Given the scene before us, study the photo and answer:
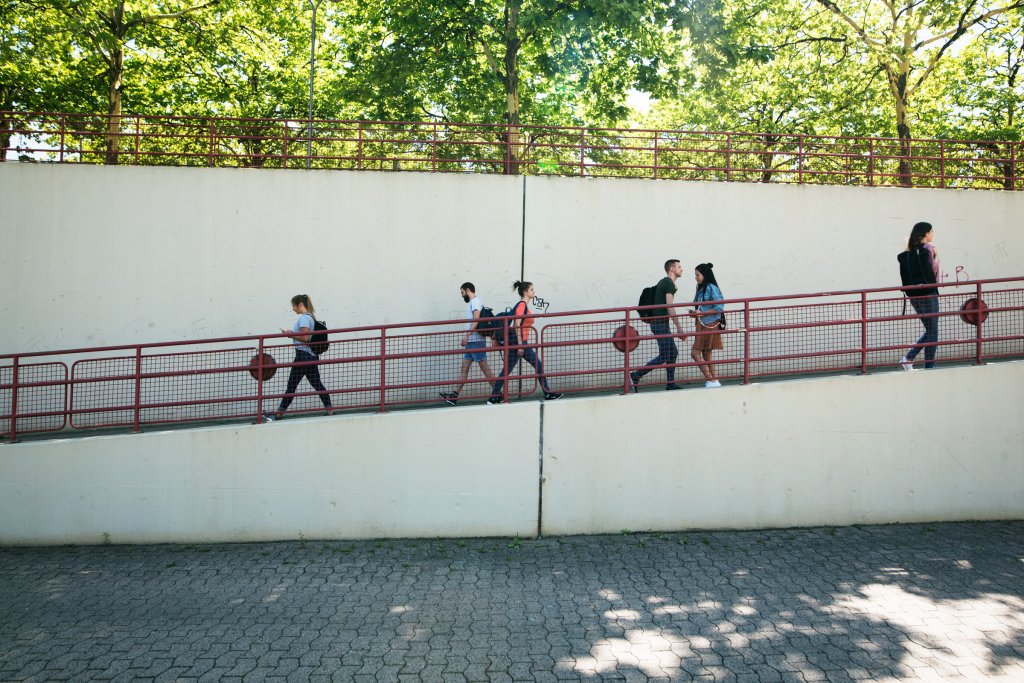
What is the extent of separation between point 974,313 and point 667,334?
3.60 metres

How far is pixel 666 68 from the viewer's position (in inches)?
699

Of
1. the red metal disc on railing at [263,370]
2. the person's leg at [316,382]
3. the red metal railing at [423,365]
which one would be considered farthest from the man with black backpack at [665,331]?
the red metal disc on railing at [263,370]

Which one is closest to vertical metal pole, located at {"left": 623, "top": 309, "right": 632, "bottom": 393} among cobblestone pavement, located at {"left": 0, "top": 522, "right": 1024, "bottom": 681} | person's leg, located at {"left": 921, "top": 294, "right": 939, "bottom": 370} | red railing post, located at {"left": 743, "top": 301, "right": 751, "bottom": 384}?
red railing post, located at {"left": 743, "top": 301, "right": 751, "bottom": 384}

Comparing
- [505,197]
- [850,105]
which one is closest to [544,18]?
[505,197]

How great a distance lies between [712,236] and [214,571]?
7.99 metres

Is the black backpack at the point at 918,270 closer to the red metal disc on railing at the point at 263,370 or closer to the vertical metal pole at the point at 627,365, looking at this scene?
the vertical metal pole at the point at 627,365

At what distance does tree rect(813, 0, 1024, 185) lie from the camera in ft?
55.4

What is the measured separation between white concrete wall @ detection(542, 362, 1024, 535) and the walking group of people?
0.53 metres

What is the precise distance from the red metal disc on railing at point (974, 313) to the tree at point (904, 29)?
856 centimetres

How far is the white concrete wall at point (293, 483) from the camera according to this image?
794 centimetres

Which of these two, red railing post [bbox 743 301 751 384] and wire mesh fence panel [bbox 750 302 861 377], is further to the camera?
wire mesh fence panel [bbox 750 302 861 377]

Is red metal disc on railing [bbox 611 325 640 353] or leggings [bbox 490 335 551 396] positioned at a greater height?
red metal disc on railing [bbox 611 325 640 353]

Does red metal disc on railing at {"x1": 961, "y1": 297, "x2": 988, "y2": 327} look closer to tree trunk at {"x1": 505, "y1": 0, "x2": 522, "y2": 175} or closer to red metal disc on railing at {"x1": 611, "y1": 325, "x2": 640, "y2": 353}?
red metal disc on railing at {"x1": 611, "y1": 325, "x2": 640, "y2": 353}

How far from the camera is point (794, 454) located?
26.7 ft
